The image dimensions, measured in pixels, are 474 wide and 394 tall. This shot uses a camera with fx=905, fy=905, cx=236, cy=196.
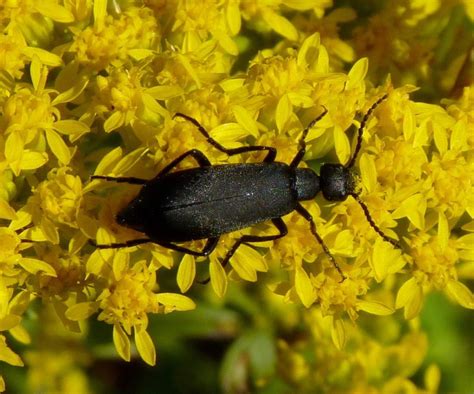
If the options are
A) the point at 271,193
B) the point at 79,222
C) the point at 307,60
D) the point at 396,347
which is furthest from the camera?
the point at 396,347

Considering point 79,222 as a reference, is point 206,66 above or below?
above

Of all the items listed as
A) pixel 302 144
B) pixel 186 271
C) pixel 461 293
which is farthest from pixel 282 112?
pixel 461 293

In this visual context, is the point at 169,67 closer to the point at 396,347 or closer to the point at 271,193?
the point at 271,193

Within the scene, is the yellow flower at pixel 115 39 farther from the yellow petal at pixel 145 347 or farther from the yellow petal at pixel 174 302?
the yellow petal at pixel 145 347

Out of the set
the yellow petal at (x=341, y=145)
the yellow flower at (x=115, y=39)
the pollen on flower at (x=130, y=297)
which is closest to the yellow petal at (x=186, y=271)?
the pollen on flower at (x=130, y=297)

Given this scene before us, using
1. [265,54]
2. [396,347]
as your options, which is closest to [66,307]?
[265,54]
